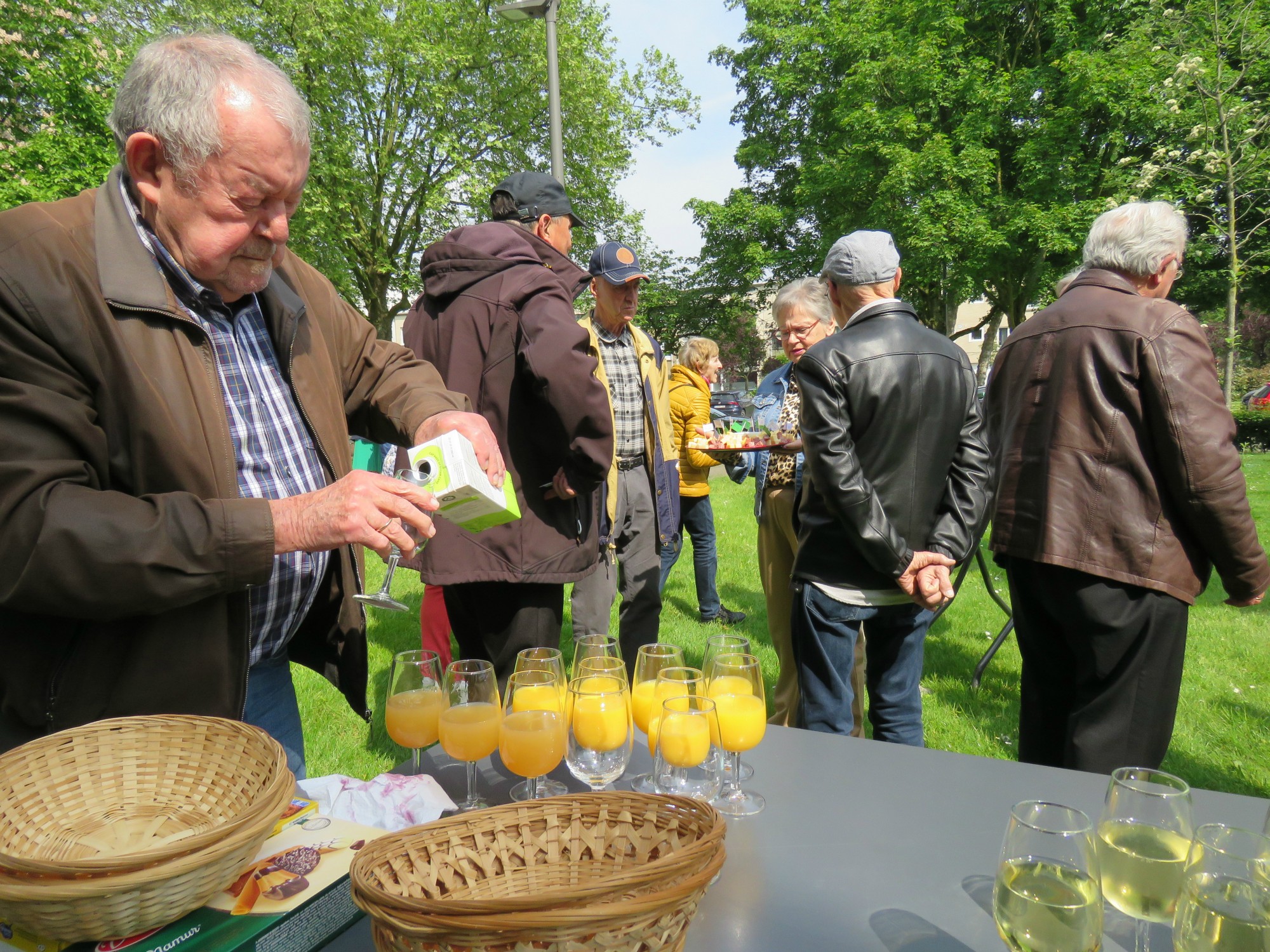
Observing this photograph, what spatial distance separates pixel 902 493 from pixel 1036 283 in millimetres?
20611

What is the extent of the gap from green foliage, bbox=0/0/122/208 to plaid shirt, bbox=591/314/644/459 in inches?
394

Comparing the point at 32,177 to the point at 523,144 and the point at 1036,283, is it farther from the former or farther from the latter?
the point at 1036,283

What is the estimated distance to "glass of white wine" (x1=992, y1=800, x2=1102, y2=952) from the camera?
98 cm

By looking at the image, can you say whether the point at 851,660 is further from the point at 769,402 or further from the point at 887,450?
the point at 769,402

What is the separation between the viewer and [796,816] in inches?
59.0

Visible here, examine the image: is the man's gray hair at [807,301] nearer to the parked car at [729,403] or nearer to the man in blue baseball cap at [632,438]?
the man in blue baseball cap at [632,438]

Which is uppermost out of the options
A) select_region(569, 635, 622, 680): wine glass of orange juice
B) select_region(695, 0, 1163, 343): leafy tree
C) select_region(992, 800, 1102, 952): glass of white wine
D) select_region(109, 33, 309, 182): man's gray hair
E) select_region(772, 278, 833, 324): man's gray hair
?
select_region(695, 0, 1163, 343): leafy tree

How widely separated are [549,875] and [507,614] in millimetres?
2080

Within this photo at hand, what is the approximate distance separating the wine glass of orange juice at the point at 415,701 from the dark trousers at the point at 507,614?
58.3 inches

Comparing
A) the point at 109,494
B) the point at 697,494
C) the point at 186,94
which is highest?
the point at 186,94

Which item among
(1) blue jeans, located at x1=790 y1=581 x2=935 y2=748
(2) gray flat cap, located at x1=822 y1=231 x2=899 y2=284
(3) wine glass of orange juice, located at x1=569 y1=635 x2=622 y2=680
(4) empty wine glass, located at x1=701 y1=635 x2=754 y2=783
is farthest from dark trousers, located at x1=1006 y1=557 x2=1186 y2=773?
(3) wine glass of orange juice, located at x1=569 y1=635 x2=622 y2=680

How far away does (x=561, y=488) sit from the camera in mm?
3146

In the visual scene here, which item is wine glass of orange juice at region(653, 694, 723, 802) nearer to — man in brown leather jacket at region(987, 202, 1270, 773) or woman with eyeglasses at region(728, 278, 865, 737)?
man in brown leather jacket at region(987, 202, 1270, 773)

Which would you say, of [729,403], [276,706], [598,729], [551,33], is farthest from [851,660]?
[729,403]
